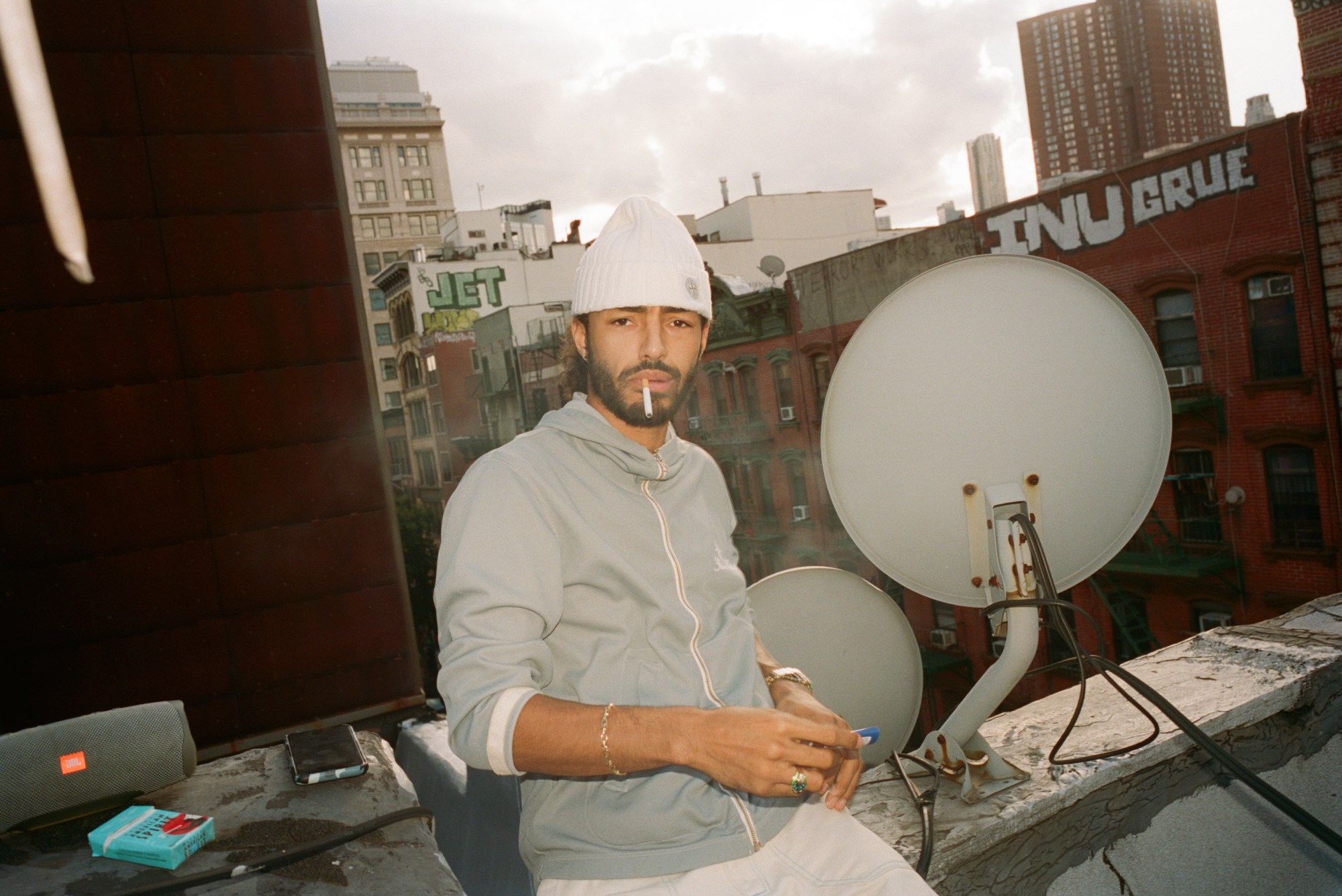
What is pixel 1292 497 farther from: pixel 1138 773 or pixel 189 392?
pixel 189 392

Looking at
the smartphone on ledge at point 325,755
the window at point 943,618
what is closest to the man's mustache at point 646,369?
the smartphone on ledge at point 325,755

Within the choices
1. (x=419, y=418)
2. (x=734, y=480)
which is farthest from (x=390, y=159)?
(x=734, y=480)

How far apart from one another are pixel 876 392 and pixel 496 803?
1308mm

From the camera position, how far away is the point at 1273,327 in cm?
1176

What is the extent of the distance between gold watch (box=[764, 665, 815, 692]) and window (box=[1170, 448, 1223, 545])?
13.8 metres

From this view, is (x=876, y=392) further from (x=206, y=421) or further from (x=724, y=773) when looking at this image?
(x=206, y=421)

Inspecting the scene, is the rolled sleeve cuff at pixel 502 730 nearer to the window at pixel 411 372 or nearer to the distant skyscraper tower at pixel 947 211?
the distant skyscraper tower at pixel 947 211

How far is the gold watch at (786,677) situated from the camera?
4.07 feet

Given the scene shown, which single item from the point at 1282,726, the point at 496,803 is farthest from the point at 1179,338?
the point at 496,803

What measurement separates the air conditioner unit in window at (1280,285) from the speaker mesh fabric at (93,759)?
561 inches

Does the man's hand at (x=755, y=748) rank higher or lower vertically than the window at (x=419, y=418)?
lower

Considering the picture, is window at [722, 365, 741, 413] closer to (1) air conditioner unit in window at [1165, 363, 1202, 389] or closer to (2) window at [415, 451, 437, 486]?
(1) air conditioner unit in window at [1165, 363, 1202, 389]

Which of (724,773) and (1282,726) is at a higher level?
(724,773)

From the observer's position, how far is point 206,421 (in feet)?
15.9
